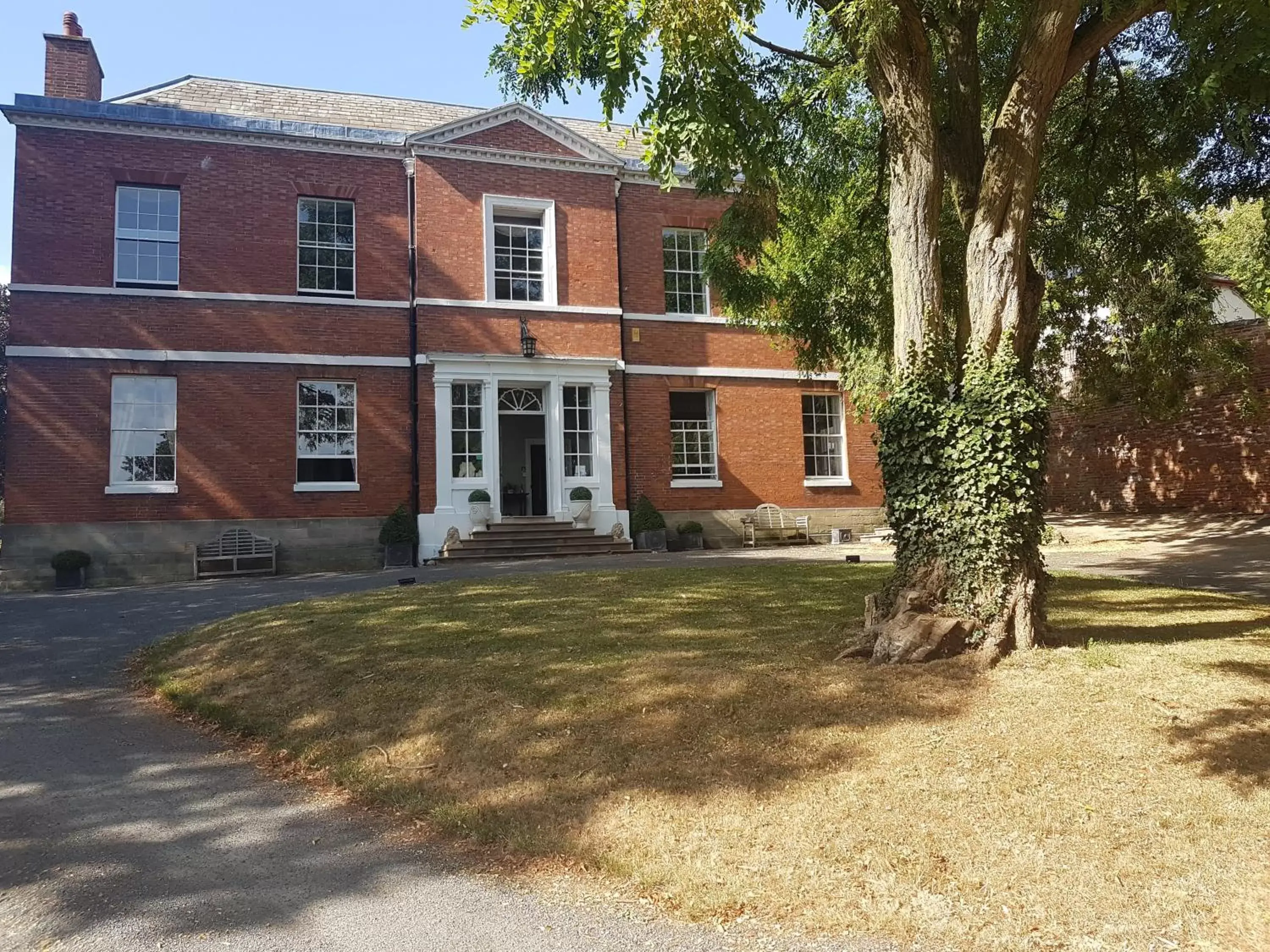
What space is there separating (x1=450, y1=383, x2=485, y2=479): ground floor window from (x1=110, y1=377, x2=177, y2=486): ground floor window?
5000 mm

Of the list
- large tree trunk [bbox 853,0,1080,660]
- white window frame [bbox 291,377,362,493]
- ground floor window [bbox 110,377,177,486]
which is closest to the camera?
large tree trunk [bbox 853,0,1080,660]

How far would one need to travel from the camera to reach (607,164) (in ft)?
61.9

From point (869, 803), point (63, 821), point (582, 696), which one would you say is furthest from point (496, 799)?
point (63, 821)

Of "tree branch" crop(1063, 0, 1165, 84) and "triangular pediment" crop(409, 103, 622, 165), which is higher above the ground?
"triangular pediment" crop(409, 103, 622, 165)

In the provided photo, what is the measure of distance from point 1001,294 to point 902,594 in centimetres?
233

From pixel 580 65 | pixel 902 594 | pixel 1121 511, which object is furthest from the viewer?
pixel 1121 511

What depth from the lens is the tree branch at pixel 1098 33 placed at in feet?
22.0

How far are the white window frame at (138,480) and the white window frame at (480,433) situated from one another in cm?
491

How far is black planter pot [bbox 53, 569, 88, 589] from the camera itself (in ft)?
49.4

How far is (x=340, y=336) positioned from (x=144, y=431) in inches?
153

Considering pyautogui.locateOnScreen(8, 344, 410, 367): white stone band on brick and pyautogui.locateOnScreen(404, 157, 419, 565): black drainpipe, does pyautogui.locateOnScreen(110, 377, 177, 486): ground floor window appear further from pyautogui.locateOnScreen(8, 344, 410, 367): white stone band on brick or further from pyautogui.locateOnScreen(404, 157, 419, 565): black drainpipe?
pyautogui.locateOnScreen(404, 157, 419, 565): black drainpipe

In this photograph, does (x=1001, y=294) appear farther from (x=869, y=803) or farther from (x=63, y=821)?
(x=63, y=821)

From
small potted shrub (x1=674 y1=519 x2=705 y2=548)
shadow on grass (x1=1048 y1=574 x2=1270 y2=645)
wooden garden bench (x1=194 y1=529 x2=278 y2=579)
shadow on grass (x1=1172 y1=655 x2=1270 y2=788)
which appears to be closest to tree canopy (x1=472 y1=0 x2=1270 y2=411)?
shadow on grass (x1=1048 y1=574 x2=1270 y2=645)

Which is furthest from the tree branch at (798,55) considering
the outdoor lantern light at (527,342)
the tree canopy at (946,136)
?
the outdoor lantern light at (527,342)
